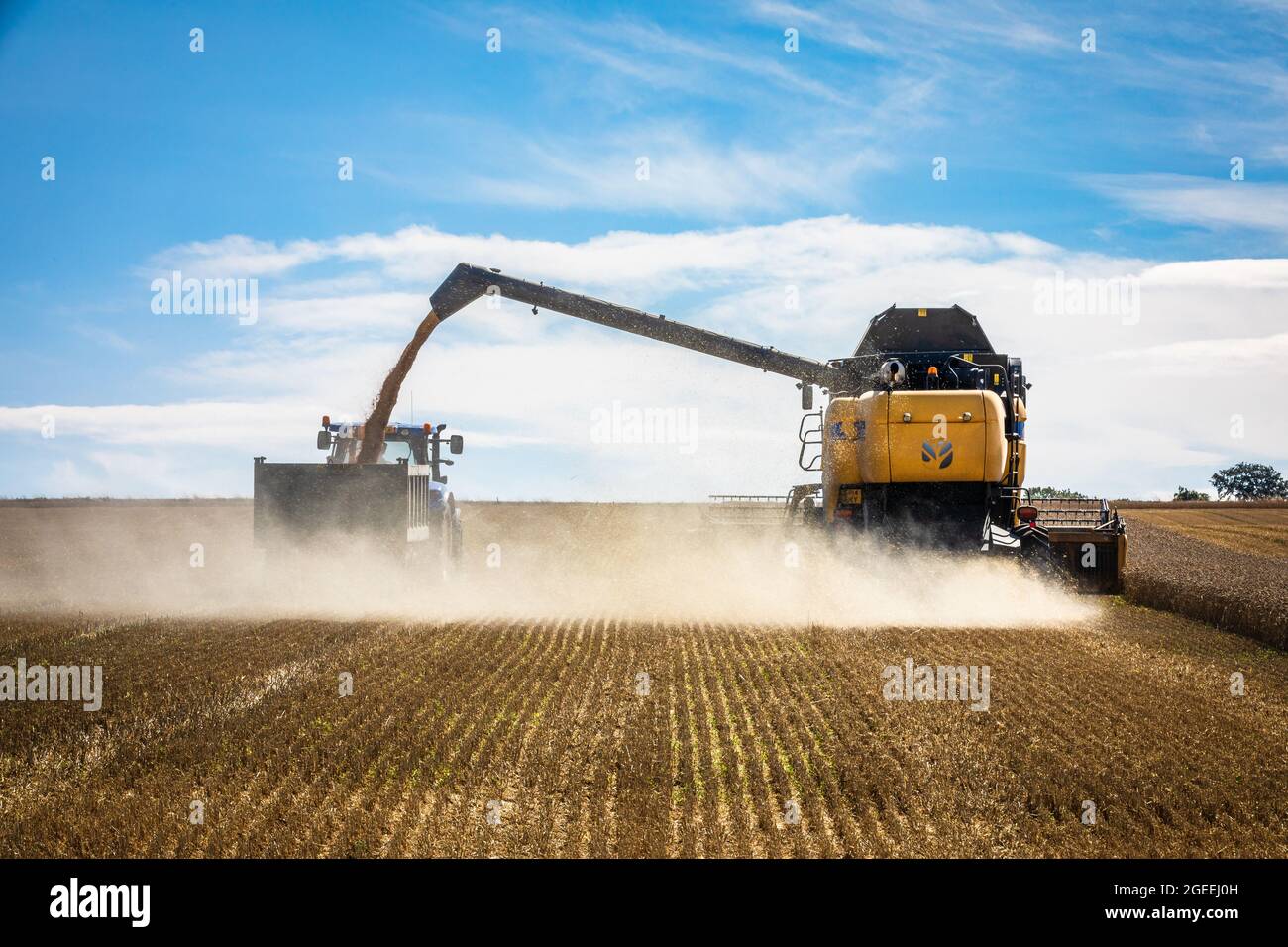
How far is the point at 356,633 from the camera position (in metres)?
13.8

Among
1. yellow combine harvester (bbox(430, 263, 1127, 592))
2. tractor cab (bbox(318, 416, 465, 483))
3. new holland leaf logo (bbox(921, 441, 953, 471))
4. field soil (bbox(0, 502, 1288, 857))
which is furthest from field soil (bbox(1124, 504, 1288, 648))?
tractor cab (bbox(318, 416, 465, 483))

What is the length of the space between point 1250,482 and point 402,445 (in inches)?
3330

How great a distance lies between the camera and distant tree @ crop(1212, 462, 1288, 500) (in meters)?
81.6

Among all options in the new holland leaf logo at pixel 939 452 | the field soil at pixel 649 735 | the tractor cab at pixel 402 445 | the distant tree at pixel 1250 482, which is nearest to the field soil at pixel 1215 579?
the field soil at pixel 649 735

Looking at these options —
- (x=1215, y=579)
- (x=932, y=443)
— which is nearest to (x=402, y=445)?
(x=932, y=443)

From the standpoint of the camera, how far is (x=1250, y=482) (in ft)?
276

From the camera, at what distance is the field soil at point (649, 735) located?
240 inches

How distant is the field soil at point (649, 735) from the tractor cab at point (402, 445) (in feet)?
10.0

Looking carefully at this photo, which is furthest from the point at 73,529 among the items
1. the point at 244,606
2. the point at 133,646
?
the point at 133,646

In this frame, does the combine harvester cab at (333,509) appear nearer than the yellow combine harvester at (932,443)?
No
